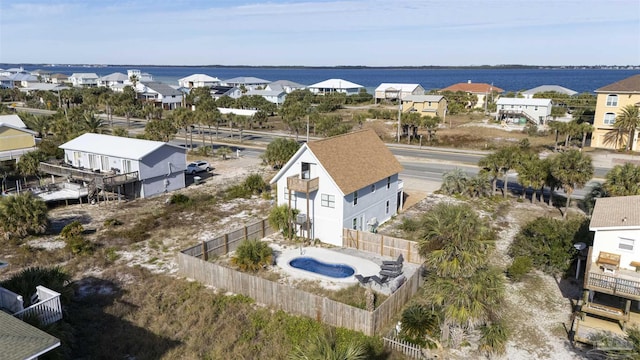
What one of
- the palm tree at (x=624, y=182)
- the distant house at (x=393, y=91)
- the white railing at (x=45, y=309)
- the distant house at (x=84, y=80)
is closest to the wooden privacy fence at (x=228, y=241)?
the white railing at (x=45, y=309)

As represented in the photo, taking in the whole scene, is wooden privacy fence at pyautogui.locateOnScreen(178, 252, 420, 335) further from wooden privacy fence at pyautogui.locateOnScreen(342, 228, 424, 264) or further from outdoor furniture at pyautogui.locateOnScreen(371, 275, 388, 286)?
wooden privacy fence at pyautogui.locateOnScreen(342, 228, 424, 264)

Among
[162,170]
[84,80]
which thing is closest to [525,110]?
[162,170]

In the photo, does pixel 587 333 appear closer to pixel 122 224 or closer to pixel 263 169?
pixel 122 224

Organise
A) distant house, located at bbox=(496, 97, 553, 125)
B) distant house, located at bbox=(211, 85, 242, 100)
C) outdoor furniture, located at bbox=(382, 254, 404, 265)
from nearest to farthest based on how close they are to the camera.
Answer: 1. outdoor furniture, located at bbox=(382, 254, 404, 265)
2. distant house, located at bbox=(496, 97, 553, 125)
3. distant house, located at bbox=(211, 85, 242, 100)

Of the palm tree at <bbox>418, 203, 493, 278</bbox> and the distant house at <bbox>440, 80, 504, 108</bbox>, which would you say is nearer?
the palm tree at <bbox>418, 203, 493, 278</bbox>

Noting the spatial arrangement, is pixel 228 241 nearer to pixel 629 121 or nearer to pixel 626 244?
pixel 626 244

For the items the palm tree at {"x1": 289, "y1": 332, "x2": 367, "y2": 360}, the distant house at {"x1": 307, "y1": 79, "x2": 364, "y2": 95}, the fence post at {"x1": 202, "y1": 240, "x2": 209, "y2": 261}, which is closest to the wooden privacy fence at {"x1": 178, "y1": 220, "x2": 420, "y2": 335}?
the fence post at {"x1": 202, "y1": 240, "x2": 209, "y2": 261}

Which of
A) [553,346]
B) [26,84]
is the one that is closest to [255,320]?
[553,346]
